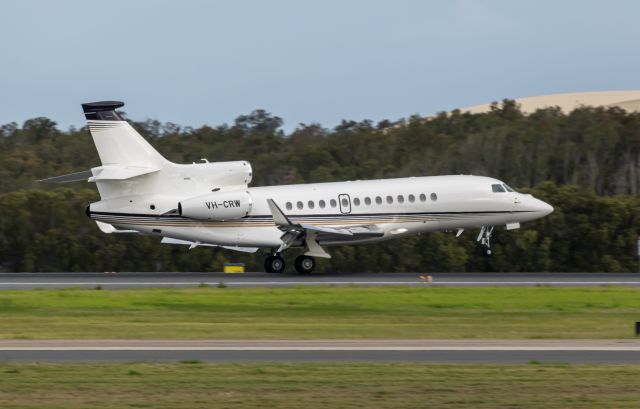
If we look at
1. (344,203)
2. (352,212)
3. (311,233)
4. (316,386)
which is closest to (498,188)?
(352,212)

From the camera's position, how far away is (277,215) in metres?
37.3

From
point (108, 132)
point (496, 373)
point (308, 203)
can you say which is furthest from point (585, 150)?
point (496, 373)

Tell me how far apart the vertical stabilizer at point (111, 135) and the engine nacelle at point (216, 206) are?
2.04m

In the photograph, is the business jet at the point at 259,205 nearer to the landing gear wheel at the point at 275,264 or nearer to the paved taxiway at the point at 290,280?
the landing gear wheel at the point at 275,264

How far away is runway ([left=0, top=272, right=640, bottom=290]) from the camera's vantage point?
35.5 metres

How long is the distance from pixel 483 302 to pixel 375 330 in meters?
6.83

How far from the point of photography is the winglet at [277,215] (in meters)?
37.0

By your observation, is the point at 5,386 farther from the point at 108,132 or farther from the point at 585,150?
the point at 585,150

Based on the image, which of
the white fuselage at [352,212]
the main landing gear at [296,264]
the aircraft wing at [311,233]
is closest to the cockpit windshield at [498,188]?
the white fuselage at [352,212]

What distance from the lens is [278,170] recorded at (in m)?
63.6

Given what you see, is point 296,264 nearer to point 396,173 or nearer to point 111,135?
point 111,135

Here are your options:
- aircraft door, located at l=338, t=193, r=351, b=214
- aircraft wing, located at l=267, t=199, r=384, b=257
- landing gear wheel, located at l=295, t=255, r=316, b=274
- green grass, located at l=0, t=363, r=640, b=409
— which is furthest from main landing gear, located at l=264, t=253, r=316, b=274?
green grass, located at l=0, t=363, r=640, b=409

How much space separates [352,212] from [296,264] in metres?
2.71

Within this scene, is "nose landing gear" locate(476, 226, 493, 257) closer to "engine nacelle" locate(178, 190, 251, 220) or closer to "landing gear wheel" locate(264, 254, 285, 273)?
"landing gear wheel" locate(264, 254, 285, 273)
